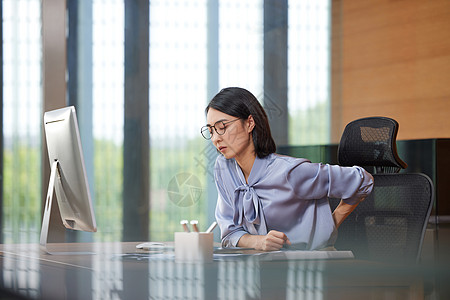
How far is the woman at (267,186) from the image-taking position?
1817 millimetres

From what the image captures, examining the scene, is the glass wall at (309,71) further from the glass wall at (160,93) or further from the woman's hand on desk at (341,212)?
the woman's hand on desk at (341,212)

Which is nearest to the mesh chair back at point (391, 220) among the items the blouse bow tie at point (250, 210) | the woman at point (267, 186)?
the woman at point (267, 186)

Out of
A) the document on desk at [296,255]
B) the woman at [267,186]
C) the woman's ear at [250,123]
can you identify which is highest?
the woman's ear at [250,123]

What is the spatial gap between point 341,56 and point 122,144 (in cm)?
193

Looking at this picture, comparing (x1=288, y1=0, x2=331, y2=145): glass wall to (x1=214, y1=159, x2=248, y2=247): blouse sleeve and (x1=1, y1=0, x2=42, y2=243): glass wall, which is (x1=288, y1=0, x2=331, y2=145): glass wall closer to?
(x1=1, y1=0, x2=42, y2=243): glass wall

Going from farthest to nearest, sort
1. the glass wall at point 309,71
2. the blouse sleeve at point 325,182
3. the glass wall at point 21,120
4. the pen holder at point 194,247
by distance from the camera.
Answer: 1. the glass wall at point 309,71
2. the glass wall at point 21,120
3. the blouse sleeve at point 325,182
4. the pen holder at point 194,247

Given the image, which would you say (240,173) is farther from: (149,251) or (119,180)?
(119,180)

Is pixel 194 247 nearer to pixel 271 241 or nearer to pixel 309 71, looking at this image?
pixel 271 241

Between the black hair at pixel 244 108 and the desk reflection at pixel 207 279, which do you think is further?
the black hair at pixel 244 108

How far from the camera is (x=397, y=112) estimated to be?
5188mm

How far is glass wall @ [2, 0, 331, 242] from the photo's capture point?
14.7 feet

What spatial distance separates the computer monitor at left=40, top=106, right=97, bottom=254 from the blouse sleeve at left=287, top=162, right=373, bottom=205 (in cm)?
56

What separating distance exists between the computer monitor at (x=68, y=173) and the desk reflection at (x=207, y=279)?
24 cm

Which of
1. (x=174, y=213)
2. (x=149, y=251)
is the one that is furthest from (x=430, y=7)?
(x=149, y=251)
